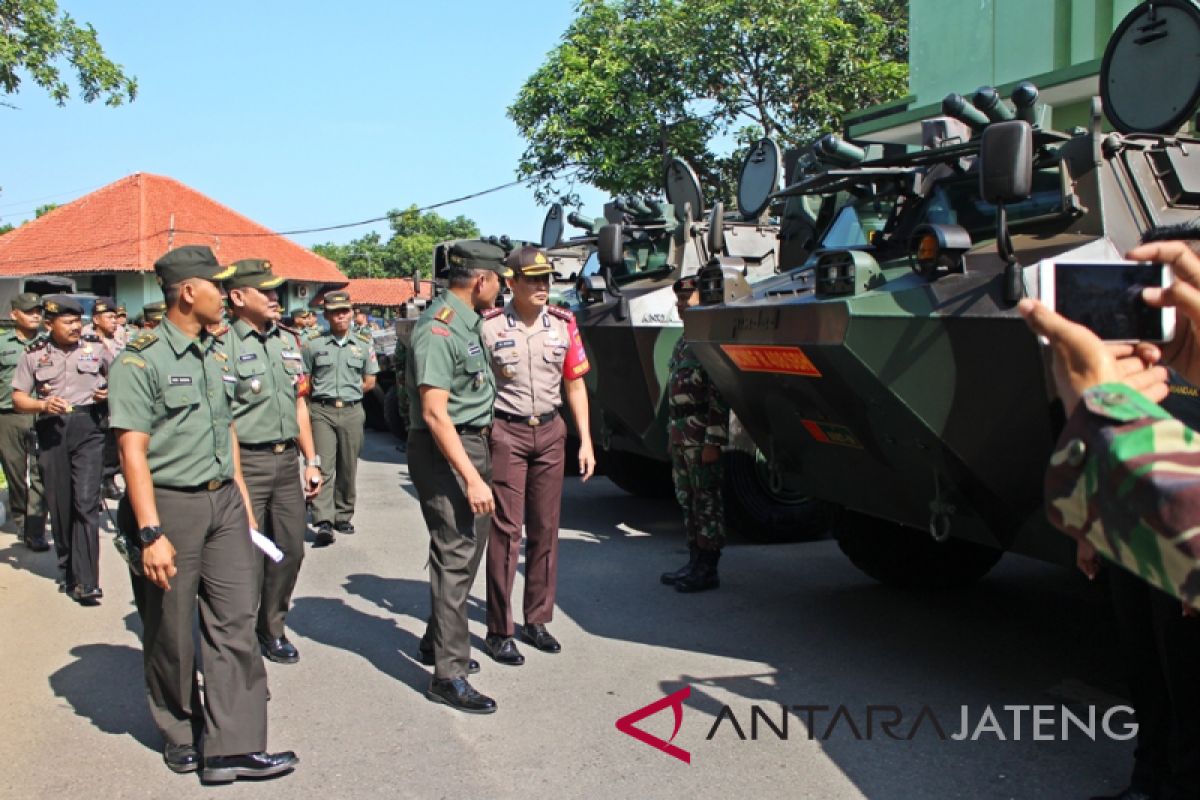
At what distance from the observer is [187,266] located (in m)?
3.73

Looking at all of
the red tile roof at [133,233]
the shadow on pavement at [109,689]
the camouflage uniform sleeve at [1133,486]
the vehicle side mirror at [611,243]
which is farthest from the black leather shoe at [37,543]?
the red tile roof at [133,233]

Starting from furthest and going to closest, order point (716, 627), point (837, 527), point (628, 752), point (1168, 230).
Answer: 1. point (837, 527)
2. point (716, 627)
3. point (628, 752)
4. point (1168, 230)

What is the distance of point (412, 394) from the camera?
4.54 m

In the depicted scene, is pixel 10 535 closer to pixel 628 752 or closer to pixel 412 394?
pixel 412 394

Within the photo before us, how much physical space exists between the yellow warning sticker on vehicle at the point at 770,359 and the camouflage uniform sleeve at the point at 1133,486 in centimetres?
288

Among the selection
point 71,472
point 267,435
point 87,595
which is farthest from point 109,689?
point 71,472

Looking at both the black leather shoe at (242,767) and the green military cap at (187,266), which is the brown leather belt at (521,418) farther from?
the black leather shoe at (242,767)

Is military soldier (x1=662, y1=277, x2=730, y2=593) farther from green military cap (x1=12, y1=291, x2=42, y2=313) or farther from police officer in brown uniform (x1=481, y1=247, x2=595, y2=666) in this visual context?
green military cap (x1=12, y1=291, x2=42, y2=313)

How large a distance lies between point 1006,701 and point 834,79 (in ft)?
54.3

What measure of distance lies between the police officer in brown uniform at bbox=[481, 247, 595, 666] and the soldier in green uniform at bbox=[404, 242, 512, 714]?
0.26m

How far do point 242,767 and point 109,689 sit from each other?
4.18ft

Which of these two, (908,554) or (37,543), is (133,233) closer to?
(37,543)

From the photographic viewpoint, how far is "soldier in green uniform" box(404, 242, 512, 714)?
169 inches

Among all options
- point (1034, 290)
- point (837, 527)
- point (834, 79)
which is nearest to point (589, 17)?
point (834, 79)
